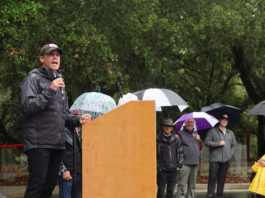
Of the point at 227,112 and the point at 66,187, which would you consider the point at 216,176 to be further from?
the point at 66,187

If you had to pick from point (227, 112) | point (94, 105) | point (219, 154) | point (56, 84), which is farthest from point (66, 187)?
point (227, 112)

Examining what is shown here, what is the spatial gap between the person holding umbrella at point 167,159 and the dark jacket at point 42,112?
18.7 ft

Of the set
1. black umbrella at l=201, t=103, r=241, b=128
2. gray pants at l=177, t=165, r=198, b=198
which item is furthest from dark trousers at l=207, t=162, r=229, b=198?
black umbrella at l=201, t=103, r=241, b=128

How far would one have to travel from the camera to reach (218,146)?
1106 centimetres

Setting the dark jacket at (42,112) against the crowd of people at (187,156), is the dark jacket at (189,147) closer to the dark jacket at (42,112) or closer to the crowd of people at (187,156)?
the crowd of people at (187,156)

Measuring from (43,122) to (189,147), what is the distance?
6740mm

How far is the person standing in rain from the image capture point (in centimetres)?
1048

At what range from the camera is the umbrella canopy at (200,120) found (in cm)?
1145

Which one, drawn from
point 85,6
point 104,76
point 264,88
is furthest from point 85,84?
point 264,88

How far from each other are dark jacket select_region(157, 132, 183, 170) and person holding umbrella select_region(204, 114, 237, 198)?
129cm

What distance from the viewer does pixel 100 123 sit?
4.00 metres

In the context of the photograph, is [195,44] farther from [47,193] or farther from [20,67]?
[47,193]

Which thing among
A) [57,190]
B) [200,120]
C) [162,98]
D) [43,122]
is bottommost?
[57,190]

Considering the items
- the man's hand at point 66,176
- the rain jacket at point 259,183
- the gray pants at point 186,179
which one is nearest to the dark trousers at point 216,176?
the gray pants at point 186,179
